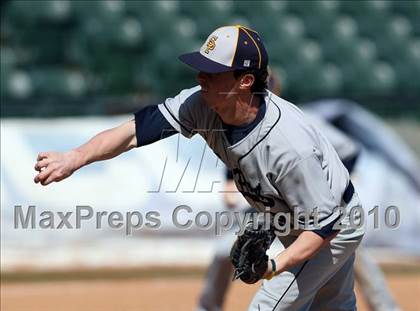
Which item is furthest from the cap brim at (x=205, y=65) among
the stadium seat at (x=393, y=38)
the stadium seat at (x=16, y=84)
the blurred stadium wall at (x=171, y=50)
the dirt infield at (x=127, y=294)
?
the stadium seat at (x=393, y=38)

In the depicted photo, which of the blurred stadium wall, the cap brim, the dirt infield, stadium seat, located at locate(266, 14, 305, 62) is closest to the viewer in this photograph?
the cap brim

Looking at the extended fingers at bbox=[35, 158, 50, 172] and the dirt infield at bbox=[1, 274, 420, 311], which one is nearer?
the extended fingers at bbox=[35, 158, 50, 172]

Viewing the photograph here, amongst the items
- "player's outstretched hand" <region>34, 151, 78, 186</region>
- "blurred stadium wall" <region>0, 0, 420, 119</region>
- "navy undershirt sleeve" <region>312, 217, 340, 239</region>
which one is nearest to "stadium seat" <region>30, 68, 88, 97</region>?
"blurred stadium wall" <region>0, 0, 420, 119</region>

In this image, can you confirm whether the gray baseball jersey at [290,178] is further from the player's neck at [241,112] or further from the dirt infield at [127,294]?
the dirt infield at [127,294]

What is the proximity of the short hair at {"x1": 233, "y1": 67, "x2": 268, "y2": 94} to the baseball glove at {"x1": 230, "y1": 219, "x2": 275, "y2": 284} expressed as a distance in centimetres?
58

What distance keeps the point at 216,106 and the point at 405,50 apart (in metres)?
10.3

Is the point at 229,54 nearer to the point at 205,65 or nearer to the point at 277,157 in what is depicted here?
the point at 205,65

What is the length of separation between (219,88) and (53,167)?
75 centimetres

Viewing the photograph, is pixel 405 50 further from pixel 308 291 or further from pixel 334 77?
pixel 308 291

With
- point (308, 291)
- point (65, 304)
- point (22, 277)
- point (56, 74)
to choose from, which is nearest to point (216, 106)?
point (308, 291)

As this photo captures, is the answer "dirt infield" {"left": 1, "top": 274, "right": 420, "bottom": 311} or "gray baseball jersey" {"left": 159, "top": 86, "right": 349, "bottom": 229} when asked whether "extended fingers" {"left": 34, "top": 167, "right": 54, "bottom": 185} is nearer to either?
"gray baseball jersey" {"left": 159, "top": 86, "right": 349, "bottom": 229}

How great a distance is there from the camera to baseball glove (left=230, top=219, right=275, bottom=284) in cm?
384

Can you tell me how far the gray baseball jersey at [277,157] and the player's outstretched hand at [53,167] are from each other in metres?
0.51

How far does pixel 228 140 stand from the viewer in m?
4.04
